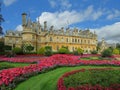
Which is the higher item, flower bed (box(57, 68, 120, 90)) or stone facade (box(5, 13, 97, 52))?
stone facade (box(5, 13, 97, 52))

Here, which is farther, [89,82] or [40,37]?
[40,37]

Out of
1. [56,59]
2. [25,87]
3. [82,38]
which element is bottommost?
[25,87]

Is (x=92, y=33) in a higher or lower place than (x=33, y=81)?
higher

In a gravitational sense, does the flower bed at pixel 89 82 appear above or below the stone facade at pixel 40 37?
below

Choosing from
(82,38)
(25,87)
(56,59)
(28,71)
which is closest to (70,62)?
(56,59)

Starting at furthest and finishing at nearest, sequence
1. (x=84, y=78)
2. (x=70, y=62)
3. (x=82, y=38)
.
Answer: (x=82, y=38) → (x=70, y=62) → (x=84, y=78)

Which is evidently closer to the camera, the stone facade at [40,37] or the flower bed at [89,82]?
the flower bed at [89,82]

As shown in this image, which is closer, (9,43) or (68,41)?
(9,43)

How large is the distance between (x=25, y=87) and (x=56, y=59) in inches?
282

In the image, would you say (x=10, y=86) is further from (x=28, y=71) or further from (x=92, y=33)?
(x=92, y=33)

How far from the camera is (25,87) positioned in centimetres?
1093

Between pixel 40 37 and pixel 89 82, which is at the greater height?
pixel 40 37

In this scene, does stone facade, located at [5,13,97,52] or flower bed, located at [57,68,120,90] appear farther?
stone facade, located at [5,13,97,52]

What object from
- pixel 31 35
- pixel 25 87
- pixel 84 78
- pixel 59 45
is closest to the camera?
pixel 84 78
